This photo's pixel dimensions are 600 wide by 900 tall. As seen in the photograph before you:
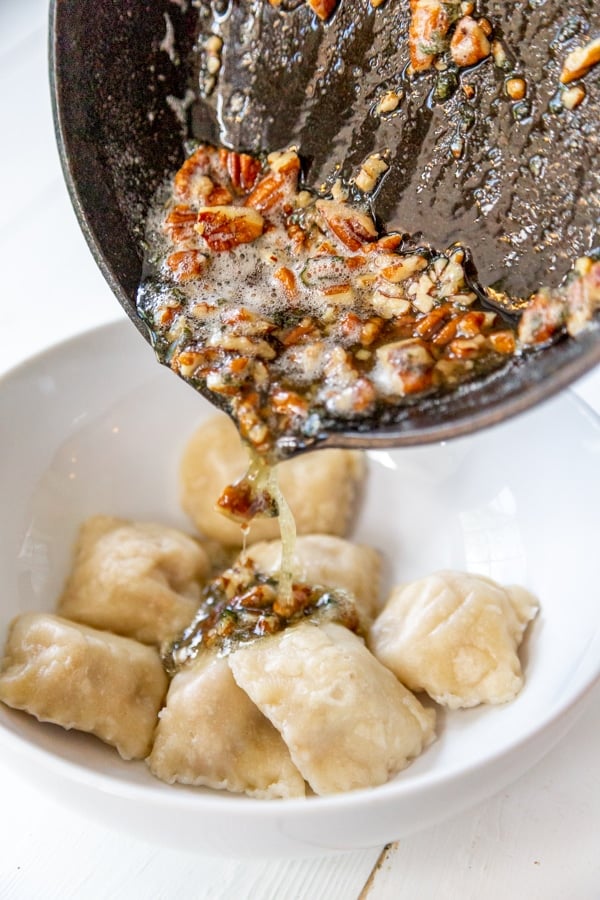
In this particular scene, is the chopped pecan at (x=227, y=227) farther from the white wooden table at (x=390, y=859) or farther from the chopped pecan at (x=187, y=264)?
the white wooden table at (x=390, y=859)

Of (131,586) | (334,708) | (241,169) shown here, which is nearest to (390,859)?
(334,708)

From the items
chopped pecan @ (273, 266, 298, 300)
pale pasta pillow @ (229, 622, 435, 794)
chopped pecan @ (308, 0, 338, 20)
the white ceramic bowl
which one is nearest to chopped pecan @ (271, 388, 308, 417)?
chopped pecan @ (273, 266, 298, 300)

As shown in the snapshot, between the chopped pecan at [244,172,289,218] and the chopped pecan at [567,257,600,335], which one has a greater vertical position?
the chopped pecan at [244,172,289,218]

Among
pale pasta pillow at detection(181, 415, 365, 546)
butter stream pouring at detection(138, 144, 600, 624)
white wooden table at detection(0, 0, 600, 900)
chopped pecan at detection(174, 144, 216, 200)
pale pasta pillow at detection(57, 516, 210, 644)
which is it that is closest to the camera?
butter stream pouring at detection(138, 144, 600, 624)

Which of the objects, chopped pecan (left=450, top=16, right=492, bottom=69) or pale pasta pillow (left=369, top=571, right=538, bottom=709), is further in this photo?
pale pasta pillow (left=369, top=571, right=538, bottom=709)

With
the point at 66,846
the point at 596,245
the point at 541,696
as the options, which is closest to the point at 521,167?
the point at 596,245

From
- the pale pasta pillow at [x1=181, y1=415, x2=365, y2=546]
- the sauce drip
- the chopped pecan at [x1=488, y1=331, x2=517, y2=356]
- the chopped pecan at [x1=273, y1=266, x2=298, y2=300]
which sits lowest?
the pale pasta pillow at [x1=181, y1=415, x2=365, y2=546]

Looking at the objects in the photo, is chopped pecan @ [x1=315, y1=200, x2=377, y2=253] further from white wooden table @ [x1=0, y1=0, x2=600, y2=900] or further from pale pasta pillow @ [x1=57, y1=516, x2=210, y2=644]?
white wooden table @ [x1=0, y1=0, x2=600, y2=900]

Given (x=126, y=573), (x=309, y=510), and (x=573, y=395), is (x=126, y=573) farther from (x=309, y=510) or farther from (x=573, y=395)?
(x=573, y=395)

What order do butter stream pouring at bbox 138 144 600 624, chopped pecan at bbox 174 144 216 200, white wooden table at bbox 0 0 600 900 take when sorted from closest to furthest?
butter stream pouring at bbox 138 144 600 624 < white wooden table at bbox 0 0 600 900 < chopped pecan at bbox 174 144 216 200
